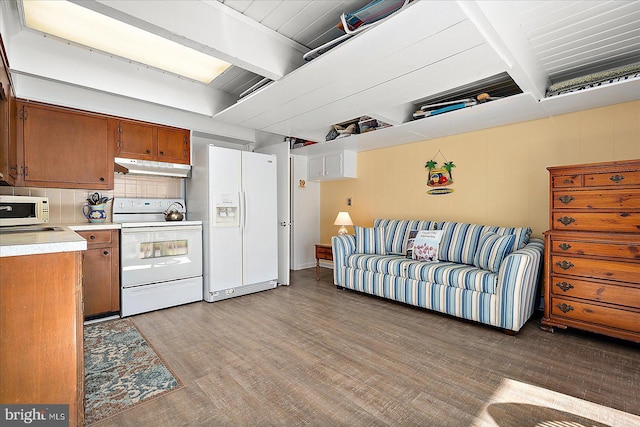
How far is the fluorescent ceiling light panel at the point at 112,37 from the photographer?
2.20 m

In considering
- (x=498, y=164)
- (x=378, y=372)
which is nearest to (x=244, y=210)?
(x=378, y=372)

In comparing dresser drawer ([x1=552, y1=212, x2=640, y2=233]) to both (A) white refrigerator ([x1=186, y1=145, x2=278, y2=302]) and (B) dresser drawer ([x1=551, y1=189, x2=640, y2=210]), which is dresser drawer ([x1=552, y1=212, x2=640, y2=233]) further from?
(A) white refrigerator ([x1=186, y1=145, x2=278, y2=302])

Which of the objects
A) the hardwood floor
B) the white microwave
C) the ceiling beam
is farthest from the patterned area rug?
the ceiling beam

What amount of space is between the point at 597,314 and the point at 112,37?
15.3 feet

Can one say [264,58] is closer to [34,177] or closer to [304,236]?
[34,177]

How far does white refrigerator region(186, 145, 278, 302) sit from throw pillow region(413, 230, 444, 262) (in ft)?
6.38

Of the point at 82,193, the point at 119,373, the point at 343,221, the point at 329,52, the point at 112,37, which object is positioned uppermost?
the point at 112,37

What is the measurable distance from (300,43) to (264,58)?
39 centimetres

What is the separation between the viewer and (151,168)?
3.67 m

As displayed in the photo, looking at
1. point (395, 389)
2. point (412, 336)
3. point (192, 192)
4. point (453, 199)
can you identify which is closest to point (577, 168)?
point (453, 199)

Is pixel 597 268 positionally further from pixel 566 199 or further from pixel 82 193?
pixel 82 193

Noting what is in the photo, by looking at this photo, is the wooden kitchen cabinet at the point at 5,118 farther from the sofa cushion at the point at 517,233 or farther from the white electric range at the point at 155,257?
the sofa cushion at the point at 517,233

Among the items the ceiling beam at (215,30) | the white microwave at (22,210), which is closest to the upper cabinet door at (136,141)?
the white microwave at (22,210)

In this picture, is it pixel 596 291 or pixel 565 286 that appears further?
pixel 565 286
